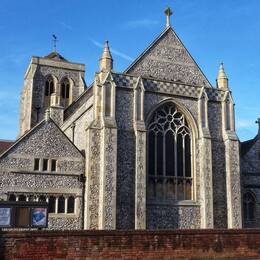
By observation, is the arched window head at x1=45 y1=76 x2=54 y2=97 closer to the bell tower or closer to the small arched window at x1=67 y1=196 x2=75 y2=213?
the bell tower

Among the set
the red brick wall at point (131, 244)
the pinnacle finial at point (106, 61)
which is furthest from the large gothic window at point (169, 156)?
the red brick wall at point (131, 244)

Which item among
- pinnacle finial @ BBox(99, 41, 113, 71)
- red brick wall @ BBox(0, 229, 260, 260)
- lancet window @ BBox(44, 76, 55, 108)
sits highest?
lancet window @ BBox(44, 76, 55, 108)

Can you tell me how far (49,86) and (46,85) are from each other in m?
0.39

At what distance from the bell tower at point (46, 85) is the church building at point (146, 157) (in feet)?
57.7

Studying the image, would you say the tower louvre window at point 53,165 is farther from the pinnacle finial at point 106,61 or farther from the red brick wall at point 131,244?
the red brick wall at point 131,244

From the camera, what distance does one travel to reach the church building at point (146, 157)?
23812 millimetres

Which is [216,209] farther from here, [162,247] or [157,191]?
[162,247]

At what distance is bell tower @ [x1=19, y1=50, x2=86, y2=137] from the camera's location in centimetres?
4728

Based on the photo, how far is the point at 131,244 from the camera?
14992mm

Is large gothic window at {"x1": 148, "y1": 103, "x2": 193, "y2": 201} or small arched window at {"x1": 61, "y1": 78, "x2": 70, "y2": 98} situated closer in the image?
large gothic window at {"x1": 148, "y1": 103, "x2": 193, "y2": 201}

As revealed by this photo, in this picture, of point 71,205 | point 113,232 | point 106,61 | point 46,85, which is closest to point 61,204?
point 71,205

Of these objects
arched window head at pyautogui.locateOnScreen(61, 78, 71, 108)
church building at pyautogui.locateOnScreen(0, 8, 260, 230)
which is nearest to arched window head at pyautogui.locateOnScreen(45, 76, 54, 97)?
arched window head at pyautogui.locateOnScreen(61, 78, 71, 108)

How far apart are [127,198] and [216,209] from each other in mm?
5853

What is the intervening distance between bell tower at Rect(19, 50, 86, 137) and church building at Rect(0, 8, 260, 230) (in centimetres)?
1760
